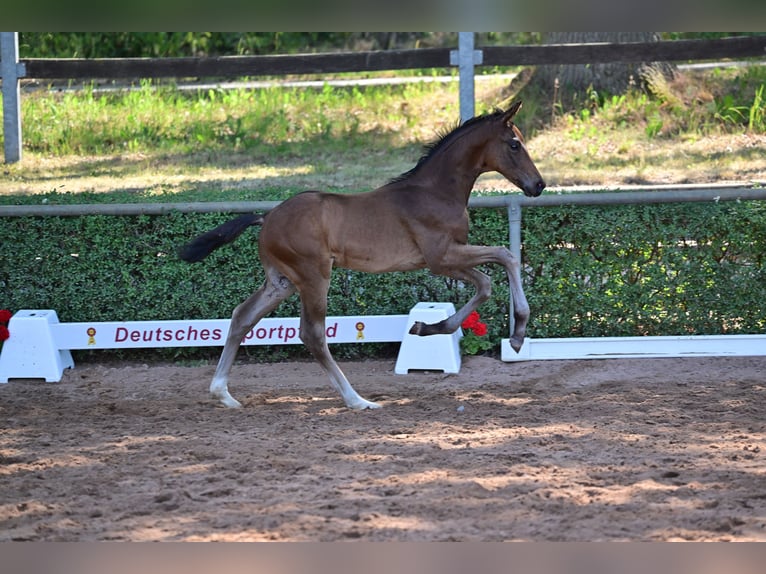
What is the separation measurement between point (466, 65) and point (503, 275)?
12.6 ft

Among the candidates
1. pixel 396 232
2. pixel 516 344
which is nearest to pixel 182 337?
pixel 396 232

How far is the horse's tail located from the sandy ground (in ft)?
3.70

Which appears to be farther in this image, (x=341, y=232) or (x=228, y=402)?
(x=228, y=402)

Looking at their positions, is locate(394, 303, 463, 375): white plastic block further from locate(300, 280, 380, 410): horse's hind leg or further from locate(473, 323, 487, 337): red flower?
locate(300, 280, 380, 410): horse's hind leg

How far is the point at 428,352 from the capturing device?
784 cm

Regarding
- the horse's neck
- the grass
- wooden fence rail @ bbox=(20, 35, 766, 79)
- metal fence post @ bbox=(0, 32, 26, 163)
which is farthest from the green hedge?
metal fence post @ bbox=(0, 32, 26, 163)

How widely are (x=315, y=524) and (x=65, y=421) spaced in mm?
2893

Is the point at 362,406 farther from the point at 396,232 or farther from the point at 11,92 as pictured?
the point at 11,92

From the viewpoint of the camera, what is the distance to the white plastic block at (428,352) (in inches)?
308

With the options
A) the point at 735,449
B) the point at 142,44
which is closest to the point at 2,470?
the point at 735,449

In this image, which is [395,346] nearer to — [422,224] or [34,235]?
[422,224]

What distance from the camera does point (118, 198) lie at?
8922 millimetres

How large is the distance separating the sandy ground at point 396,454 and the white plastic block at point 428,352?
91 mm

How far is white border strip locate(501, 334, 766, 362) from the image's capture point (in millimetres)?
7930
